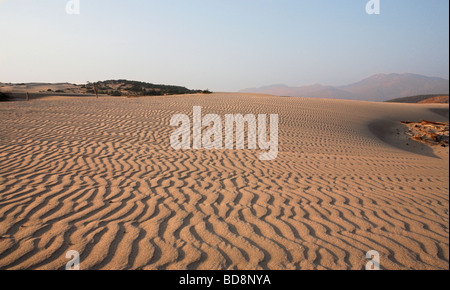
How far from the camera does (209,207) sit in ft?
12.1

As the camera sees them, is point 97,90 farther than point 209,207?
→ Yes

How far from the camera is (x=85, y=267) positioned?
239cm

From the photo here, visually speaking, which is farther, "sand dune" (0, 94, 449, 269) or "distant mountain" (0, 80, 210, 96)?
"distant mountain" (0, 80, 210, 96)

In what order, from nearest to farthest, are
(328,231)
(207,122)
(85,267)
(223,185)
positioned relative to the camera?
(85,267)
(328,231)
(223,185)
(207,122)

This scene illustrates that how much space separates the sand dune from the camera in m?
2.64

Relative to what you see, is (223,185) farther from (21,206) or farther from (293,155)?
(293,155)

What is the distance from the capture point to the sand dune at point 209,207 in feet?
8.65

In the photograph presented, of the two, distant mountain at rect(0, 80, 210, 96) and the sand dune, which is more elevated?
distant mountain at rect(0, 80, 210, 96)

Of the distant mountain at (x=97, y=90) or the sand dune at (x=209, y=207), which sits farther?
the distant mountain at (x=97, y=90)

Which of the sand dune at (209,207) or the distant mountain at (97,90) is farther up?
the distant mountain at (97,90)

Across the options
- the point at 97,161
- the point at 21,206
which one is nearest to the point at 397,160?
the point at 97,161

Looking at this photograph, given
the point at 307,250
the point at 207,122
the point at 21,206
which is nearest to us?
the point at 307,250

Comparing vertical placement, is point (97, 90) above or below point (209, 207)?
above
